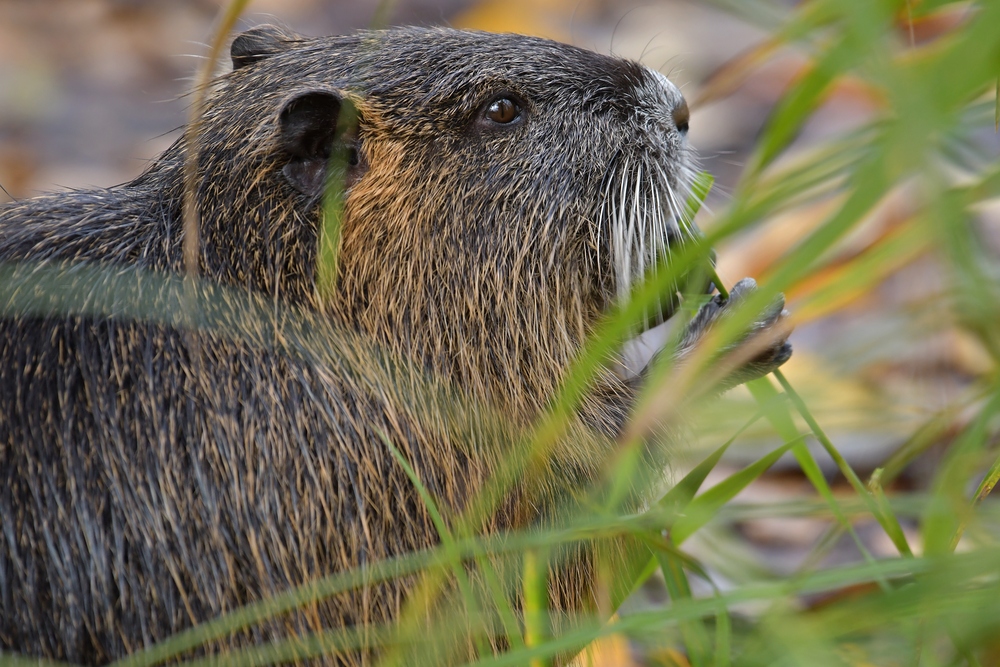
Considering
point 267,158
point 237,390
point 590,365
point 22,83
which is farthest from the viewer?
point 22,83

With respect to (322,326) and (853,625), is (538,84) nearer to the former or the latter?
(322,326)

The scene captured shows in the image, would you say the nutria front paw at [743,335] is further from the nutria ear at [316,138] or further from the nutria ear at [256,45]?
the nutria ear at [256,45]

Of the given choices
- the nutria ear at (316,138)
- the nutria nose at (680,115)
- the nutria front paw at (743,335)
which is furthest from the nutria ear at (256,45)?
the nutria front paw at (743,335)

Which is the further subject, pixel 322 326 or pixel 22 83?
pixel 22 83

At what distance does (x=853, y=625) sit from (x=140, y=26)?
609cm

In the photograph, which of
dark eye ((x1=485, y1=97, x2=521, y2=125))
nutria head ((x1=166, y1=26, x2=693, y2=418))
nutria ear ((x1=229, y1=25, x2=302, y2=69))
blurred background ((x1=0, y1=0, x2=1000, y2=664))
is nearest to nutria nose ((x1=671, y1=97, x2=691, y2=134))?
nutria head ((x1=166, y1=26, x2=693, y2=418))

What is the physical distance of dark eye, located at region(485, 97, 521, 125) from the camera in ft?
7.28

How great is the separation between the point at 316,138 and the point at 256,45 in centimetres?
53

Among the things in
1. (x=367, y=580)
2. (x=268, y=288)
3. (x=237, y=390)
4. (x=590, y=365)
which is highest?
(x=590, y=365)

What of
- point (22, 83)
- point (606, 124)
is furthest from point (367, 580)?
point (22, 83)

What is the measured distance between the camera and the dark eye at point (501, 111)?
87.4 inches

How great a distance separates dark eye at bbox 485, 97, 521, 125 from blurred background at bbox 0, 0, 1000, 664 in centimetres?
83

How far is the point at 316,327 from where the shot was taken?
2.12 m

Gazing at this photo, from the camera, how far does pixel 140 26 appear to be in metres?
6.38
